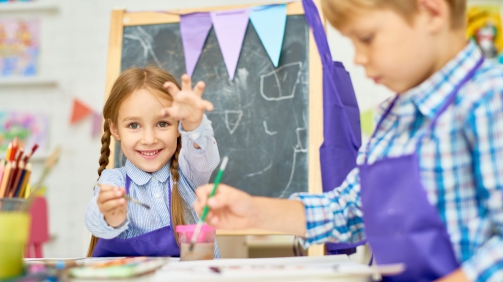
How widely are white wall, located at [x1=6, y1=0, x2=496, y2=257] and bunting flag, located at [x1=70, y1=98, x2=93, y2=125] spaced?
0.03 metres

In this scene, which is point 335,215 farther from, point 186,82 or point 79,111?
point 79,111

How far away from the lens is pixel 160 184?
1.45 meters

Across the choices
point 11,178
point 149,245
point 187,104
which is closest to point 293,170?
point 149,245

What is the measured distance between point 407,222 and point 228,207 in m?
0.31

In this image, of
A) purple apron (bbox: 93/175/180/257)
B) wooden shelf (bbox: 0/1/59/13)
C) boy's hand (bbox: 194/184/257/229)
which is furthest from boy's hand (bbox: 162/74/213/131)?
wooden shelf (bbox: 0/1/59/13)

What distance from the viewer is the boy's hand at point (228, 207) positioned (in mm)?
871

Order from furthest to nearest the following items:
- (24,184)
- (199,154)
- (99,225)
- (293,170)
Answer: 1. (293,170)
2. (199,154)
3. (99,225)
4. (24,184)

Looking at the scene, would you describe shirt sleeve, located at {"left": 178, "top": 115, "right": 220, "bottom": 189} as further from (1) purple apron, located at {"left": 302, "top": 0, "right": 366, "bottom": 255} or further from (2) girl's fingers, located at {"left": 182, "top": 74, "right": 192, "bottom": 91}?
(1) purple apron, located at {"left": 302, "top": 0, "right": 366, "bottom": 255}

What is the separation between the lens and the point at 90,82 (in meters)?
3.05

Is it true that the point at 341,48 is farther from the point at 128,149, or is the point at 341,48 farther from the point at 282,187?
the point at 128,149

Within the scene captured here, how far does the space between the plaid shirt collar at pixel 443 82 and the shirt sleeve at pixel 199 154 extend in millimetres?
577

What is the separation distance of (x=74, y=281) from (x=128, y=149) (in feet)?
2.53

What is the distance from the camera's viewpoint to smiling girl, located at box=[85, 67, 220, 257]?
1278 mm

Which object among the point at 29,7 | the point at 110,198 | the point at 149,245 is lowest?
the point at 149,245
